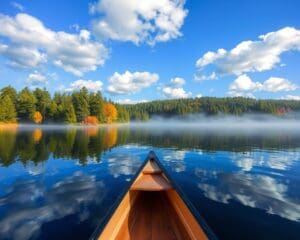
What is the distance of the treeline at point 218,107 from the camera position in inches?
5896

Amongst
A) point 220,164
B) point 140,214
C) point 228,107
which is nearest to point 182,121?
point 228,107

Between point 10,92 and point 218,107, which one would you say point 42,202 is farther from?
point 218,107

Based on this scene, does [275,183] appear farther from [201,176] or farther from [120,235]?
[120,235]

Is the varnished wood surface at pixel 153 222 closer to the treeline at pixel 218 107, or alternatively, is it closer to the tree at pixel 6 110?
the tree at pixel 6 110

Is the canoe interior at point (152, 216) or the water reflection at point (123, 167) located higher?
the canoe interior at point (152, 216)

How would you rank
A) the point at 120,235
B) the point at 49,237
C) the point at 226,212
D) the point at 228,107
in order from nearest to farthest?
the point at 120,235 < the point at 49,237 < the point at 226,212 < the point at 228,107

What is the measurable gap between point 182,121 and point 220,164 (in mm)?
143104

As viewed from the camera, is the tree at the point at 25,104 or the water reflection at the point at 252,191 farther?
the tree at the point at 25,104

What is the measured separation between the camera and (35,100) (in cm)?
7712

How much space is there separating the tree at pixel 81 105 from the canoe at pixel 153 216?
248ft

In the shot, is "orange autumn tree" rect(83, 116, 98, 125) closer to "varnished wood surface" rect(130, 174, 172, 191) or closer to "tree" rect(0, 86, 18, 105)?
"tree" rect(0, 86, 18, 105)

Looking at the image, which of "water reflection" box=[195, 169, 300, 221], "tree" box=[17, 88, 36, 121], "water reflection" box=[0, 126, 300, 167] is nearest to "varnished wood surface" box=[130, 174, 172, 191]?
"water reflection" box=[195, 169, 300, 221]

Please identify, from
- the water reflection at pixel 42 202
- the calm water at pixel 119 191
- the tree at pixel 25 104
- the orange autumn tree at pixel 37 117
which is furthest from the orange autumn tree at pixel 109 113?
the water reflection at pixel 42 202

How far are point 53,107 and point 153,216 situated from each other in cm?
8248
